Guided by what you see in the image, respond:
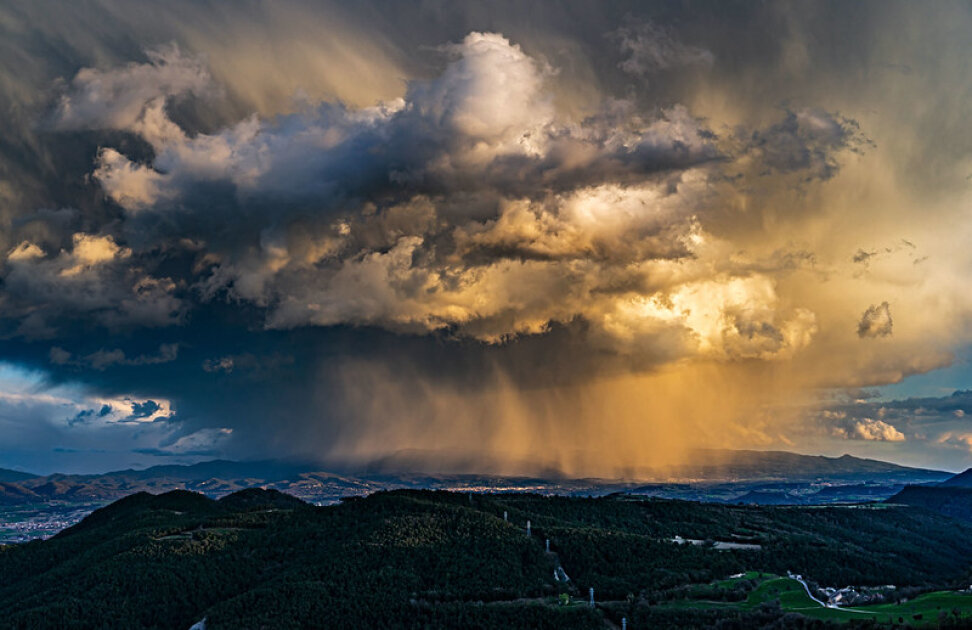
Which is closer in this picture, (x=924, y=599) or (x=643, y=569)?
(x=924, y=599)

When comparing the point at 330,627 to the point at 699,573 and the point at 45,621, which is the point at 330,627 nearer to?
the point at 45,621

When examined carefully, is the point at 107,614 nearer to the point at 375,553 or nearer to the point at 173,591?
the point at 173,591

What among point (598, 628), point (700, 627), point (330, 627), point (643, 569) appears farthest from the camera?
point (643, 569)

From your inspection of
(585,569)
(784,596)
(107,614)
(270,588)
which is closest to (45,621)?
(107,614)

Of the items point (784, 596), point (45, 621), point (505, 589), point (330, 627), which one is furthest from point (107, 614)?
point (784, 596)

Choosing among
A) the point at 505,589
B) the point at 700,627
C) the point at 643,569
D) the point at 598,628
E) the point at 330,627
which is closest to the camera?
the point at 700,627

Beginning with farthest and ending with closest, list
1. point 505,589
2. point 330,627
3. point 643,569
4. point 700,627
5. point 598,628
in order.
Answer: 1. point 643,569
2. point 505,589
3. point 330,627
4. point 598,628
5. point 700,627
